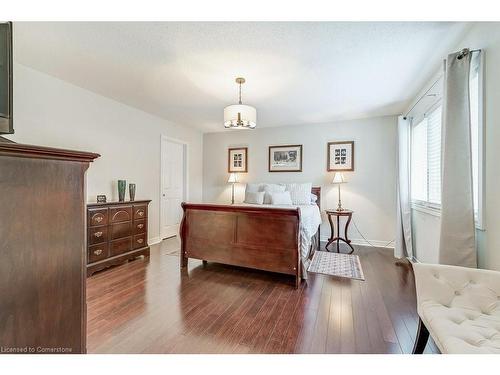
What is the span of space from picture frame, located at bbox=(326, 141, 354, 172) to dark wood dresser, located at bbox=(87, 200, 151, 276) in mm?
3447

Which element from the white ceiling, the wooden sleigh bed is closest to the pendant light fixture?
the white ceiling

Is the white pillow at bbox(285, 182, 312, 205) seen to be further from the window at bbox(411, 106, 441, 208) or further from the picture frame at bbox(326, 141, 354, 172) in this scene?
the window at bbox(411, 106, 441, 208)

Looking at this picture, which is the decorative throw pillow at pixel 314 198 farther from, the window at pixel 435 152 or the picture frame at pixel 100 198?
the picture frame at pixel 100 198

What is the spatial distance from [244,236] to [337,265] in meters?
1.43

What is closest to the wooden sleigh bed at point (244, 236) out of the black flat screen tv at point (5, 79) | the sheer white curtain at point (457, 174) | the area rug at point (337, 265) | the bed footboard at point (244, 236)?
the bed footboard at point (244, 236)

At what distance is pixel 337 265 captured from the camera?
10.6 ft

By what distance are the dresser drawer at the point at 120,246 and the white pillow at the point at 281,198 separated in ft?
7.81

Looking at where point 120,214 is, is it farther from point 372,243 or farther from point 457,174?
point 372,243

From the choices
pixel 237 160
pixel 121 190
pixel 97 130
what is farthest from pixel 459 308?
pixel 237 160

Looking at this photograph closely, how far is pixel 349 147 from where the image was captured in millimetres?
4488

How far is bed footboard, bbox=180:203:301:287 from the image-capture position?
8.57 feet
